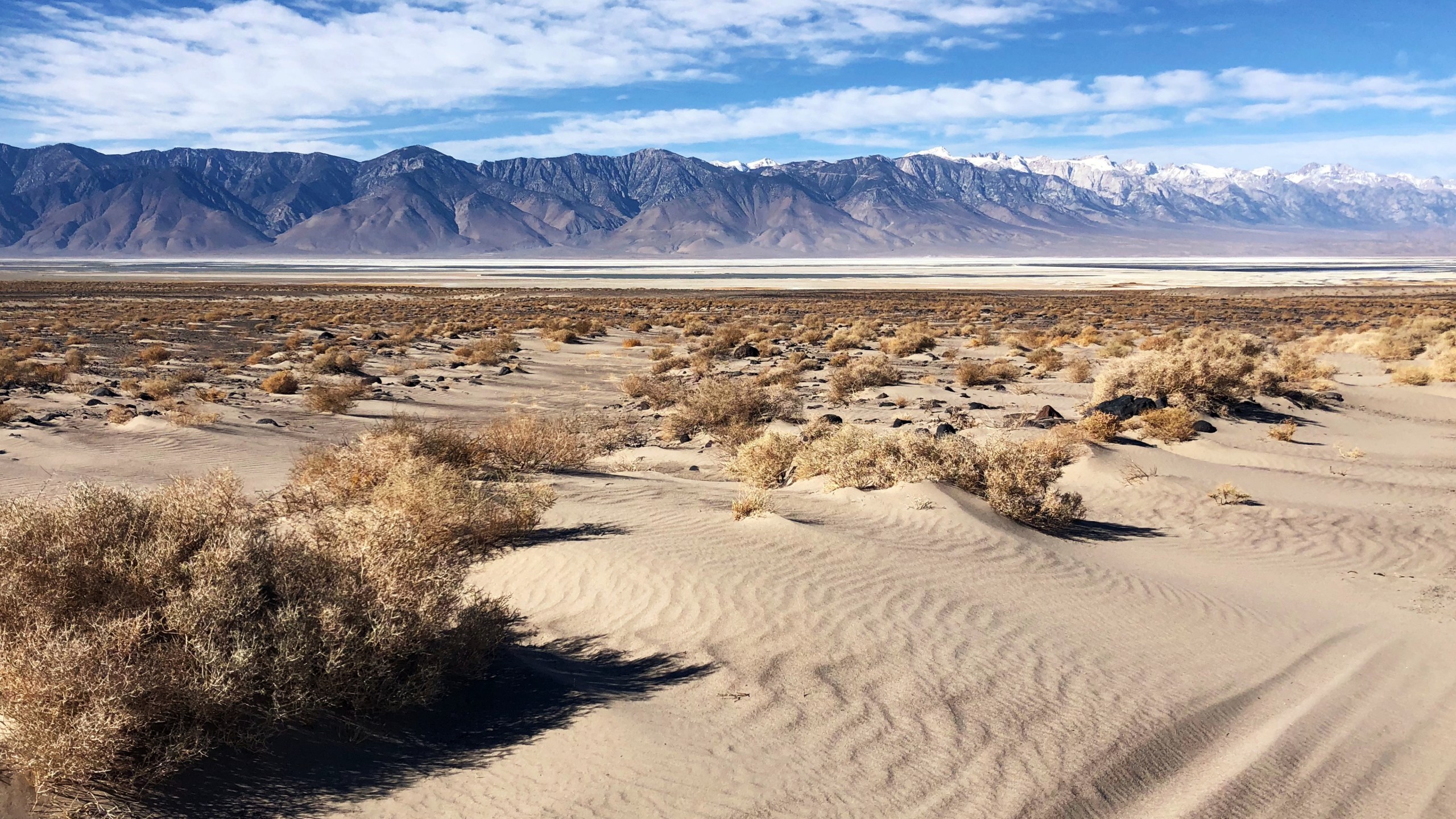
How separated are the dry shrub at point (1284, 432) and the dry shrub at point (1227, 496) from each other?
162 inches

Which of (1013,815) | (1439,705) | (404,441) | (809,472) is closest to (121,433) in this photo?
(404,441)

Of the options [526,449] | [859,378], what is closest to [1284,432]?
[859,378]

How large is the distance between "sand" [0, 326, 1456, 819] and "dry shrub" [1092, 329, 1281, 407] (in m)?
4.70

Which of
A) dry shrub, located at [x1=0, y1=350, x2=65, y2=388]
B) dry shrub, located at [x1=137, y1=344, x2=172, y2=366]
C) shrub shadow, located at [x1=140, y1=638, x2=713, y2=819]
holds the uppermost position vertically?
shrub shadow, located at [x1=140, y1=638, x2=713, y2=819]

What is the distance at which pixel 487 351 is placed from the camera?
24797 millimetres

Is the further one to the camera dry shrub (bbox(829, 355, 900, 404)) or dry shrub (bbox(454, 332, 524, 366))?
dry shrub (bbox(454, 332, 524, 366))

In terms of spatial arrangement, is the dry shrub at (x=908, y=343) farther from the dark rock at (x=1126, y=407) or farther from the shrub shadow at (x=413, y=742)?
the shrub shadow at (x=413, y=742)

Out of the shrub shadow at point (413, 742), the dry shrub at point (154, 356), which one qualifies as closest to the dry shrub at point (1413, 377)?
the shrub shadow at point (413, 742)

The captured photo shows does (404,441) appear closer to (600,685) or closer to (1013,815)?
(600,685)

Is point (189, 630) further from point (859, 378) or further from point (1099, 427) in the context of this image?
point (859, 378)

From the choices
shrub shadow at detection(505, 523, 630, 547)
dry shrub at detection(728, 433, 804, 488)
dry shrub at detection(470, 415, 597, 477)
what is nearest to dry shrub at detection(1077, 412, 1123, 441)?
dry shrub at detection(728, 433, 804, 488)

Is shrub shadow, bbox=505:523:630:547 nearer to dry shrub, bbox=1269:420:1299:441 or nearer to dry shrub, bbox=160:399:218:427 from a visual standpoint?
dry shrub, bbox=160:399:218:427

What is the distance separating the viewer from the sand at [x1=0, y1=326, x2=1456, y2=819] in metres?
4.00

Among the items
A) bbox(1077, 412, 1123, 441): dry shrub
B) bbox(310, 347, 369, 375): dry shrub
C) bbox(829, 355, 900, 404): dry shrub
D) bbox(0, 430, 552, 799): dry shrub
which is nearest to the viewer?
bbox(0, 430, 552, 799): dry shrub
